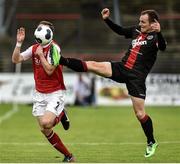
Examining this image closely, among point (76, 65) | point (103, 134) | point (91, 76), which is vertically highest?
point (76, 65)

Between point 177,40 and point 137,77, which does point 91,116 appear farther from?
point 137,77

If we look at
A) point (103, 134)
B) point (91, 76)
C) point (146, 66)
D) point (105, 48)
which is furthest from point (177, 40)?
point (146, 66)

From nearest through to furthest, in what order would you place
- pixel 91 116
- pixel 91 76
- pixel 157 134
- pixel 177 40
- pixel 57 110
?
pixel 57 110, pixel 157 134, pixel 91 116, pixel 91 76, pixel 177 40

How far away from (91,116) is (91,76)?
18.4 feet

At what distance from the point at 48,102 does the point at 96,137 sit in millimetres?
5777

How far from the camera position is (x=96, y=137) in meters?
18.0

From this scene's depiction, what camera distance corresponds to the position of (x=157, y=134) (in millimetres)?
18484

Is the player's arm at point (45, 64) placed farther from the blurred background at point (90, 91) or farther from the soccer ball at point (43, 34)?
the blurred background at point (90, 91)

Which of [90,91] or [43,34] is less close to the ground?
[43,34]

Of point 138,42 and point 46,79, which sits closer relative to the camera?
point 46,79

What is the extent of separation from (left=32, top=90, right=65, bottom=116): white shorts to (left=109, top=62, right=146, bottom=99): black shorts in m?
1.12

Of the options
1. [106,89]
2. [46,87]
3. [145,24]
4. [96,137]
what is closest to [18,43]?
[46,87]

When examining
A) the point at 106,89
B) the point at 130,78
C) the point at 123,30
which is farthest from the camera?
the point at 106,89

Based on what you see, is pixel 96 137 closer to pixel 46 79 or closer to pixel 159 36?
pixel 159 36
